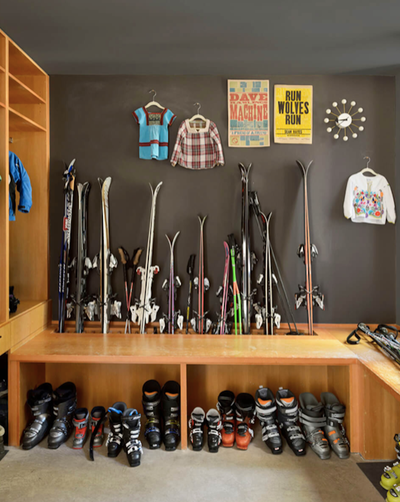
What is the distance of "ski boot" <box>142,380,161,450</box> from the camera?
2.49 metres

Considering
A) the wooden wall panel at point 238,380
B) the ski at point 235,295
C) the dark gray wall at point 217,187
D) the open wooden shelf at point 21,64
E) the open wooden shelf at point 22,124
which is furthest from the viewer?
the dark gray wall at point 217,187

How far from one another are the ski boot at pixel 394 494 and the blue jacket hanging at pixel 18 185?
2728mm

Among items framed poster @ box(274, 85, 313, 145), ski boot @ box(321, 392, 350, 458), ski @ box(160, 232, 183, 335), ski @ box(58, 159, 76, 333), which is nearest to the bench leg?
ski @ box(58, 159, 76, 333)

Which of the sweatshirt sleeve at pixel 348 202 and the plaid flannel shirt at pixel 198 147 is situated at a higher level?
the plaid flannel shirt at pixel 198 147

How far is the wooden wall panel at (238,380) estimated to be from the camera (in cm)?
297

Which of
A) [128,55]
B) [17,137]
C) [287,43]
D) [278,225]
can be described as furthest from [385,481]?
[17,137]

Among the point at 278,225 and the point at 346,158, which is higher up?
the point at 346,158

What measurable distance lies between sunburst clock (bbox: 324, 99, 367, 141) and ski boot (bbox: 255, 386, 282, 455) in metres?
2.08

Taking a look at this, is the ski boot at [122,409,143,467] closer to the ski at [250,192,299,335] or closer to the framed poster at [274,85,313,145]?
the ski at [250,192,299,335]

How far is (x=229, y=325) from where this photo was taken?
3.14 meters

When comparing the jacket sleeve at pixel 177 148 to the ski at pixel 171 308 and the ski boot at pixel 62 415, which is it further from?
the ski boot at pixel 62 415

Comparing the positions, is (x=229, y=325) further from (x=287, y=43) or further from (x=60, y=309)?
(x=287, y=43)

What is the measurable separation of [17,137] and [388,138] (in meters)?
2.99

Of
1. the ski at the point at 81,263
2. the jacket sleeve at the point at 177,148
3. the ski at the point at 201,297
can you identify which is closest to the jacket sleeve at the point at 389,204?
the ski at the point at 201,297
